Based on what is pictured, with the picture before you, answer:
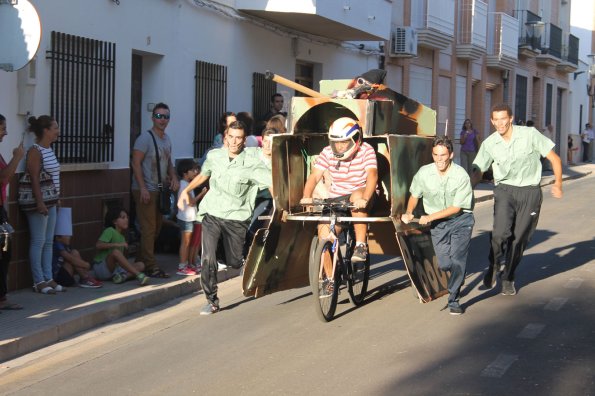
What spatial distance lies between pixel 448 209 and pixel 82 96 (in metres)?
5.09

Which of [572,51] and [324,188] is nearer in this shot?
[324,188]

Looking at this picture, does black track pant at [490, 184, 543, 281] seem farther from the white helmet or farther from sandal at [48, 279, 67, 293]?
sandal at [48, 279, 67, 293]

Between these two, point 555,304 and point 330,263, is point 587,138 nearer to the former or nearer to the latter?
point 555,304

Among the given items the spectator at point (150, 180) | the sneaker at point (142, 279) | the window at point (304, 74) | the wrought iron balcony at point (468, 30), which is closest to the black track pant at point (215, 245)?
the sneaker at point (142, 279)

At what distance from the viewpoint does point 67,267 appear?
10711 millimetres

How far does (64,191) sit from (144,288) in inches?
67.9

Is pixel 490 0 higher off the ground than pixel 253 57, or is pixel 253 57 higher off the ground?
pixel 490 0

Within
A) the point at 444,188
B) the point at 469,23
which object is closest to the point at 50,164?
the point at 444,188

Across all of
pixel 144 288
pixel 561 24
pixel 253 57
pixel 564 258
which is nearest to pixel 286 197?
pixel 144 288

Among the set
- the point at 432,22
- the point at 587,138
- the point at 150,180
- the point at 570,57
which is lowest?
the point at 150,180

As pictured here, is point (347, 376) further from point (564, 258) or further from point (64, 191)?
point (564, 258)

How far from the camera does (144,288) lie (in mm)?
10602

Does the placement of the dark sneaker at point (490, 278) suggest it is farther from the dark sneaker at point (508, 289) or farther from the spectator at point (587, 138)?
the spectator at point (587, 138)

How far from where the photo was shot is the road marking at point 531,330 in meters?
8.34
